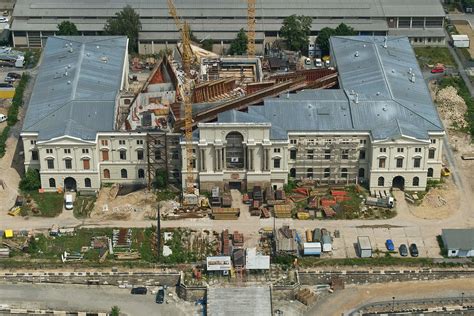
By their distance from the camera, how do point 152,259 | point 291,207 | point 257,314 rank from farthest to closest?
point 291,207 → point 152,259 → point 257,314

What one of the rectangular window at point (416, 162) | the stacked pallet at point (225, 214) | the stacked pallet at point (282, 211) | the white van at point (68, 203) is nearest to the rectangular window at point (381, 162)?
the rectangular window at point (416, 162)

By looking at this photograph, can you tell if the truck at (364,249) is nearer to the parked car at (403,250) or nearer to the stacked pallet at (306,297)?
the parked car at (403,250)

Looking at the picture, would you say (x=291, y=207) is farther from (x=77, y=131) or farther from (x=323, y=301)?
(x=77, y=131)

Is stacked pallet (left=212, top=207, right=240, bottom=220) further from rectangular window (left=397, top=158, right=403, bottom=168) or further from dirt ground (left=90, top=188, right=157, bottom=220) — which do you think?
rectangular window (left=397, top=158, right=403, bottom=168)

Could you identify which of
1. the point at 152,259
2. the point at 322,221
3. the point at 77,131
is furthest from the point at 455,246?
the point at 77,131

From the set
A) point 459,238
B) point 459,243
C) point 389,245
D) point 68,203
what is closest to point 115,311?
point 68,203

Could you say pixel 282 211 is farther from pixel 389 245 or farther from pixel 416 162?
pixel 416 162
